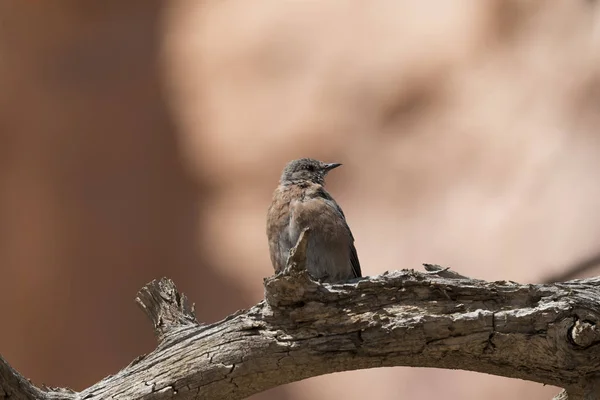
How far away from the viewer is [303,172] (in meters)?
5.62

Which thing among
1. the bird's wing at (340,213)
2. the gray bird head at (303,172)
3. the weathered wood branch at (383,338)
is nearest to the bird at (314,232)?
the bird's wing at (340,213)

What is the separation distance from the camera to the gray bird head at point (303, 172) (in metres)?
5.55

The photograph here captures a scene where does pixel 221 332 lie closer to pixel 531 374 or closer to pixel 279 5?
pixel 531 374

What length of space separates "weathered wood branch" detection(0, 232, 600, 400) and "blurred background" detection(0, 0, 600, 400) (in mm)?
3808

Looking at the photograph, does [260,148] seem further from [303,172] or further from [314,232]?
[314,232]

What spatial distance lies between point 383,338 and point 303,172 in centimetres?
245

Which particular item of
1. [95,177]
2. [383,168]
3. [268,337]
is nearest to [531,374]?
[268,337]

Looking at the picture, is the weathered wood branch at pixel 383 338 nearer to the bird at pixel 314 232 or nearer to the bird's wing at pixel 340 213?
the bird at pixel 314 232

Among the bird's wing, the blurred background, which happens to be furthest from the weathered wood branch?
the blurred background

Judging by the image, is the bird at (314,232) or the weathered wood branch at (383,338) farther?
the bird at (314,232)

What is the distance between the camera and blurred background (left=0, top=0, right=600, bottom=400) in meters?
7.30

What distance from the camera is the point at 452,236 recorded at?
295 inches

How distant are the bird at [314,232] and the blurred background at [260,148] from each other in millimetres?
2579

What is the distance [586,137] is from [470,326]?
14.1 feet
